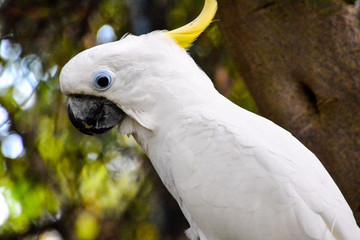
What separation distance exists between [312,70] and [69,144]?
1.53 m

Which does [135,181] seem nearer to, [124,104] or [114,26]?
[114,26]

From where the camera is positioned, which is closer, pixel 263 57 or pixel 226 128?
pixel 226 128

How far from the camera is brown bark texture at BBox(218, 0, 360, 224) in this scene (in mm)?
2969

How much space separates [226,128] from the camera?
2.05 metres

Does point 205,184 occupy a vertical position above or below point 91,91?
below

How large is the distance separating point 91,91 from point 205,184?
51 cm

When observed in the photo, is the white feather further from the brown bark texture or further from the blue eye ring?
→ the brown bark texture

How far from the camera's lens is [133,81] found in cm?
220

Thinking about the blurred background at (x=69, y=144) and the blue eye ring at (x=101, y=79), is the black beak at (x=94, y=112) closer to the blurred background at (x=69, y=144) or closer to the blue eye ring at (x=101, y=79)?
the blue eye ring at (x=101, y=79)

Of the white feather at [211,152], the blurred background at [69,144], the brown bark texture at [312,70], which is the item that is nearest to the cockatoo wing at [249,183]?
the white feather at [211,152]

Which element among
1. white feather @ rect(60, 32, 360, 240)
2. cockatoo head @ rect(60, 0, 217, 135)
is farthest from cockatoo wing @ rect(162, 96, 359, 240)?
cockatoo head @ rect(60, 0, 217, 135)

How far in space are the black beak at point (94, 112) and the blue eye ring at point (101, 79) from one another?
0.20 feet

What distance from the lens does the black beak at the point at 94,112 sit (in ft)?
7.36

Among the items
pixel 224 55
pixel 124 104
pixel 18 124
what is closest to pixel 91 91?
pixel 124 104
